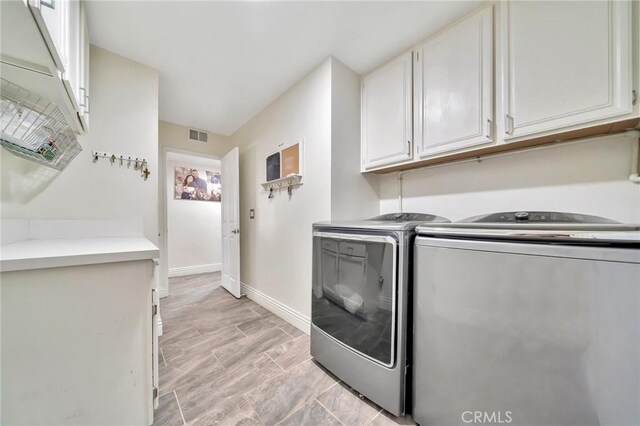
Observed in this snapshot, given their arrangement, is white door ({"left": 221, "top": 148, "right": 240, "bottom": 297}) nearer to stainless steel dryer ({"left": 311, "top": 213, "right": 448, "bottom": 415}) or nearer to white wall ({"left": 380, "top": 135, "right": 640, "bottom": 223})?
stainless steel dryer ({"left": 311, "top": 213, "right": 448, "bottom": 415})

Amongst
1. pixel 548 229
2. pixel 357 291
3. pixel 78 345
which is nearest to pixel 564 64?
pixel 548 229

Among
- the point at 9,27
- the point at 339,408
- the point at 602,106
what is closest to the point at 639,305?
the point at 602,106

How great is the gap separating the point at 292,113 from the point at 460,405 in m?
2.55

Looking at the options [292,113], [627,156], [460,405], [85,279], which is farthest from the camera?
[292,113]

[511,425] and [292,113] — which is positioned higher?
[292,113]

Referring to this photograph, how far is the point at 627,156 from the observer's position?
1.17 metres

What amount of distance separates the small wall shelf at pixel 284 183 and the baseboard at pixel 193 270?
2.87 meters

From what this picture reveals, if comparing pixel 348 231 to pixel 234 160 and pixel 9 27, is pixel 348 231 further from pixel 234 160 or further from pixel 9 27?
pixel 234 160

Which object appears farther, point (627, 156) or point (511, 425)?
point (627, 156)

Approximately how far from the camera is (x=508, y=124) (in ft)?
4.25

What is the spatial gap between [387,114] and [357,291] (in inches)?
59.2

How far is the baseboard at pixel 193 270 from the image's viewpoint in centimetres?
410

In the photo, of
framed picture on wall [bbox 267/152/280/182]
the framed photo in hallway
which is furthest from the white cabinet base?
the framed photo in hallway
